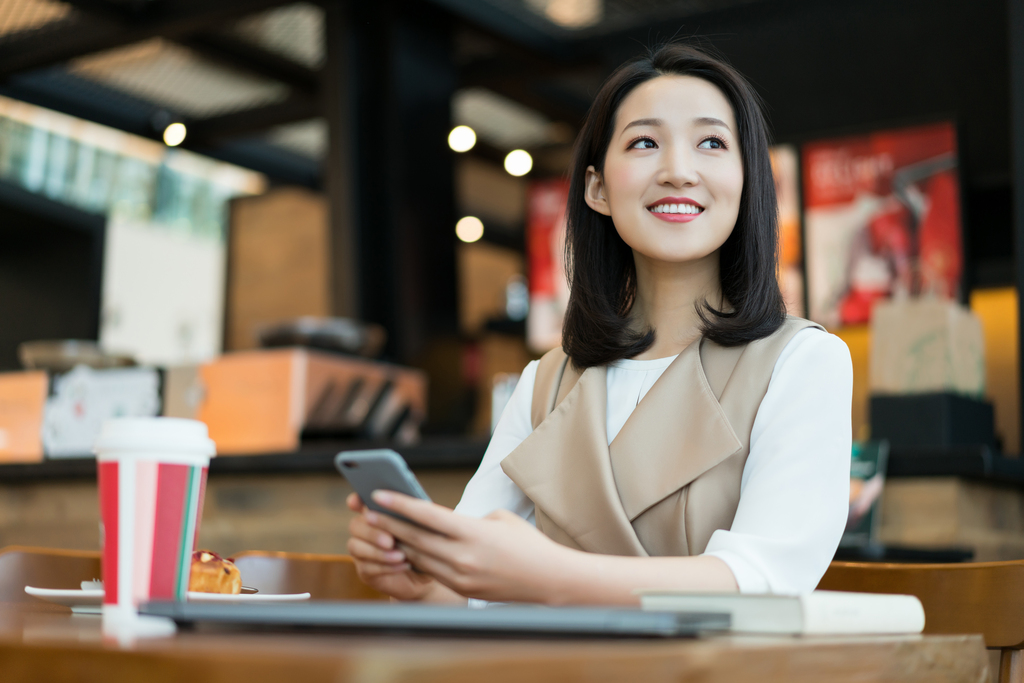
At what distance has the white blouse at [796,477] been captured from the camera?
0.86 meters

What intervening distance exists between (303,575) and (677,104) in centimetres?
85

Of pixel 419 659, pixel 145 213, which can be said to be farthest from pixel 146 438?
pixel 145 213

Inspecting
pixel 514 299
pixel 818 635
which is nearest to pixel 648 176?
pixel 818 635

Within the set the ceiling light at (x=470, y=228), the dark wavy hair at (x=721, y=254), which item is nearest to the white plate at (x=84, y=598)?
the dark wavy hair at (x=721, y=254)

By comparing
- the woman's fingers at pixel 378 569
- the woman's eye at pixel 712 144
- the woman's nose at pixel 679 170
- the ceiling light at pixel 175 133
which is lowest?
the woman's fingers at pixel 378 569

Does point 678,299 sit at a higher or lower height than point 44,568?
higher

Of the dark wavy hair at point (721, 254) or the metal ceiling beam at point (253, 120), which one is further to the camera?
the metal ceiling beam at point (253, 120)

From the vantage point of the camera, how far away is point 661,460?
3.26 feet

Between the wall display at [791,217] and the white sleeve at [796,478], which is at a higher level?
the wall display at [791,217]

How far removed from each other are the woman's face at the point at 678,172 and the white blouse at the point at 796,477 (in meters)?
0.18

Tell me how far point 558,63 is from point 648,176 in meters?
4.78

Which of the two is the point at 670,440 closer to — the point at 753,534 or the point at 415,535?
the point at 753,534

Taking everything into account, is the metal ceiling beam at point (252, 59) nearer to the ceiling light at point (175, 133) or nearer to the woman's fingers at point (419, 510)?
the ceiling light at point (175, 133)

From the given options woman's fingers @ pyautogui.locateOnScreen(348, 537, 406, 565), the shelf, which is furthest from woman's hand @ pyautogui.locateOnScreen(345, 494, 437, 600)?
the shelf
